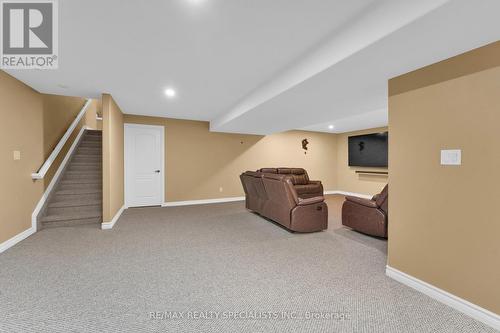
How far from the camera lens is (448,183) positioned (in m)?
1.76

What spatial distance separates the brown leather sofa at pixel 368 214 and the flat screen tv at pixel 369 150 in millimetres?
3844

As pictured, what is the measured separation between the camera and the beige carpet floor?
1.54 m

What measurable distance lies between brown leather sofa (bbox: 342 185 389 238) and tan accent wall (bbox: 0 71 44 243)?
5.19 m

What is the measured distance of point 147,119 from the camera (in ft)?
18.3

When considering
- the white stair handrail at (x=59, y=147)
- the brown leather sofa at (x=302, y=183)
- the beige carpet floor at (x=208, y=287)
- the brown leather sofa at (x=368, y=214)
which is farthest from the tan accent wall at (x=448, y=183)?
the white stair handrail at (x=59, y=147)

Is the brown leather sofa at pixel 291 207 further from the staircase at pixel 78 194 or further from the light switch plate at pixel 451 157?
the staircase at pixel 78 194

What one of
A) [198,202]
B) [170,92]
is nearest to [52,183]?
[170,92]

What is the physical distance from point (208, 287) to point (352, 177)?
7395 mm

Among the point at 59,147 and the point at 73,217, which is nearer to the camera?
the point at 73,217

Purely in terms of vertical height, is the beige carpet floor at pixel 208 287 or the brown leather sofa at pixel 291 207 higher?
the brown leather sofa at pixel 291 207

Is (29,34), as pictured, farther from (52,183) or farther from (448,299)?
(448,299)

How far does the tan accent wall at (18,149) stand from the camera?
9.22ft

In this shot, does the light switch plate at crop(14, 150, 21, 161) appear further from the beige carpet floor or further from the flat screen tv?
Result: the flat screen tv

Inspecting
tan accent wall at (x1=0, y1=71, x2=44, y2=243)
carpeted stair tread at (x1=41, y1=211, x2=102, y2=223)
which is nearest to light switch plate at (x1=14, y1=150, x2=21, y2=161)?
tan accent wall at (x1=0, y1=71, x2=44, y2=243)
